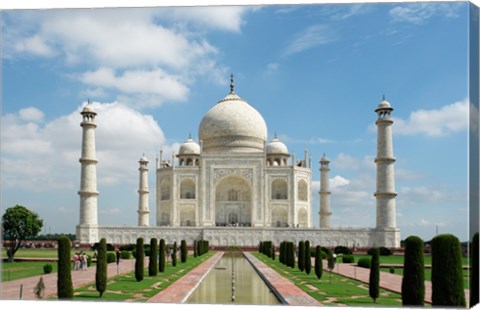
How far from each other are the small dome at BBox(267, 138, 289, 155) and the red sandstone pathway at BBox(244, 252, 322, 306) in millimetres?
19255

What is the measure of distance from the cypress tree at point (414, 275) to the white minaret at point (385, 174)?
1734cm

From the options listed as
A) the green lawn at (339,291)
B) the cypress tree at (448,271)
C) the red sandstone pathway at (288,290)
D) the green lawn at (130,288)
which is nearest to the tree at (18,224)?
the green lawn at (130,288)

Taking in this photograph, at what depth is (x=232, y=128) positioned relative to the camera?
3203 centimetres

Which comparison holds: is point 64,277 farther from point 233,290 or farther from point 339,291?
point 339,291

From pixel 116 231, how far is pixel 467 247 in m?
19.9

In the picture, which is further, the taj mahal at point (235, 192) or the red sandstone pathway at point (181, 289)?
the taj mahal at point (235, 192)

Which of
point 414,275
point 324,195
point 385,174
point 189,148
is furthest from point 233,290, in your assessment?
point 189,148

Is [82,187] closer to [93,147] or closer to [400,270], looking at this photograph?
[93,147]

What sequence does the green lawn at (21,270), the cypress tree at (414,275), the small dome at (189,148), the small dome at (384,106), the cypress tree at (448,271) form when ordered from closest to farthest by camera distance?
the cypress tree at (448,271), the cypress tree at (414,275), the green lawn at (21,270), the small dome at (384,106), the small dome at (189,148)

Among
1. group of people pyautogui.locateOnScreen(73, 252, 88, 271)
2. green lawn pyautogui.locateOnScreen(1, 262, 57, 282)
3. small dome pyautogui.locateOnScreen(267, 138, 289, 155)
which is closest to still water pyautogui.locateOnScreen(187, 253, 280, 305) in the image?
group of people pyautogui.locateOnScreen(73, 252, 88, 271)

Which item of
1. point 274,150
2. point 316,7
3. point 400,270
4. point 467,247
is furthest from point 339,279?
point 274,150

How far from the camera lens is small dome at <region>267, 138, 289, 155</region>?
32.9m

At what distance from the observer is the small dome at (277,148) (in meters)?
32.9

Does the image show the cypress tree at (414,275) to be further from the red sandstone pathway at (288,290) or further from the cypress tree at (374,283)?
the red sandstone pathway at (288,290)
